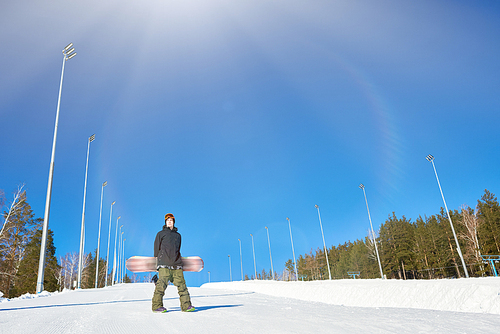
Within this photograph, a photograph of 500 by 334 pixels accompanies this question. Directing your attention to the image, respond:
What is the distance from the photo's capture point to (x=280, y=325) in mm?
3855

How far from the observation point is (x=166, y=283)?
5.32m

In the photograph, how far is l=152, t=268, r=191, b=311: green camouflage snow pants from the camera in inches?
207

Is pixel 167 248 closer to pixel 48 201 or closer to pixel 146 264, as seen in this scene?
pixel 146 264

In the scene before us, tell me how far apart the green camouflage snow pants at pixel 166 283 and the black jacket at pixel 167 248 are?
0.40 feet

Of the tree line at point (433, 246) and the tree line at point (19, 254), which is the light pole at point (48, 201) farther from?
the tree line at point (433, 246)

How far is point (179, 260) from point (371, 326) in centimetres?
336

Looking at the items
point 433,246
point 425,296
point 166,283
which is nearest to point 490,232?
point 433,246

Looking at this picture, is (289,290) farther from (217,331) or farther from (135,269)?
(217,331)

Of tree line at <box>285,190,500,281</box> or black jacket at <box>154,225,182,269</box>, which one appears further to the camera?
tree line at <box>285,190,500,281</box>

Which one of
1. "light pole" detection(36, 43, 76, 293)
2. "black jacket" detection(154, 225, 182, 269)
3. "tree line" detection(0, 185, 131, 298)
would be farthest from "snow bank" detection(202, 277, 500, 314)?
"tree line" detection(0, 185, 131, 298)

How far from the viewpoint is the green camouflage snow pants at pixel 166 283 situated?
17.3ft

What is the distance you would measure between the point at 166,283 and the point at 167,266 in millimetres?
313

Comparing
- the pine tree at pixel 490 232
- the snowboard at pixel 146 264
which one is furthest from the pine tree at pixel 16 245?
the pine tree at pixel 490 232

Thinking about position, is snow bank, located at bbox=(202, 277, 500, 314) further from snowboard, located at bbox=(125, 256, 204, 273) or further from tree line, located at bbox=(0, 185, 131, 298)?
tree line, located at bbox=(0, 185, 131, 298)
